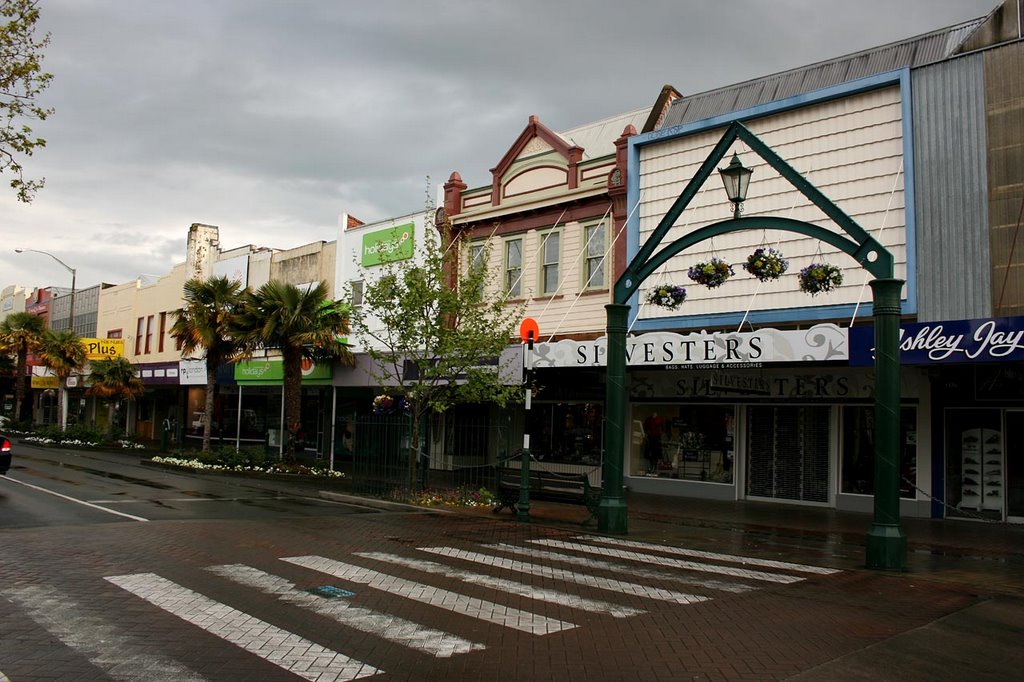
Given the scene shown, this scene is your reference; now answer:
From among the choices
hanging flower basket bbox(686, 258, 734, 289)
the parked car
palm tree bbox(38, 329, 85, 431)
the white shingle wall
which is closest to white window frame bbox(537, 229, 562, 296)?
the white shingle wall

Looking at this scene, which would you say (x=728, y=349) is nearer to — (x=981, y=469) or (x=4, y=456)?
(x=981, y=469)

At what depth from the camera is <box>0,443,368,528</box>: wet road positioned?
46.8 feet

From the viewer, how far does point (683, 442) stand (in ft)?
65.5

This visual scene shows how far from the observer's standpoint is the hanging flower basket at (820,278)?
530 inches

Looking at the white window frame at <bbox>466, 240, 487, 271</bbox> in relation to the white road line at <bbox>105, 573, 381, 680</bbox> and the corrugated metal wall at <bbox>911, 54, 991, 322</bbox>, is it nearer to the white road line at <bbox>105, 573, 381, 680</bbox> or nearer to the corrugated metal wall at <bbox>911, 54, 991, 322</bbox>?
the corrugated metal wall at <bbox>911, 54, 991, 322</bbox>

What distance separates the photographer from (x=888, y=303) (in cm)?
1056

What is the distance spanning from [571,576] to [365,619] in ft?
9.84

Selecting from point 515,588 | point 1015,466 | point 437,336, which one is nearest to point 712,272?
point 437,336

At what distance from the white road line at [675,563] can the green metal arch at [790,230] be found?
412cm

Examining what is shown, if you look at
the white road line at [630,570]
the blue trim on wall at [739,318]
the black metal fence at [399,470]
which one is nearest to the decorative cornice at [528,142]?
the blue trim on wall at [739,318]

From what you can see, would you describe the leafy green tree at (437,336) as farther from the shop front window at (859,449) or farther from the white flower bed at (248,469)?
the shop front window at (859,449)

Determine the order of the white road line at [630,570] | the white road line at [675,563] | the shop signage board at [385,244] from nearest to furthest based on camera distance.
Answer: the white road line at [630,570]
the white road line at [675,563]
the shop signage board at [385,244]

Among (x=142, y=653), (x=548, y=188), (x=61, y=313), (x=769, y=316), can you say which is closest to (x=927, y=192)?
(x=769, y=316)

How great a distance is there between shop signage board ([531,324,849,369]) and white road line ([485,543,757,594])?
6223 millimetres
